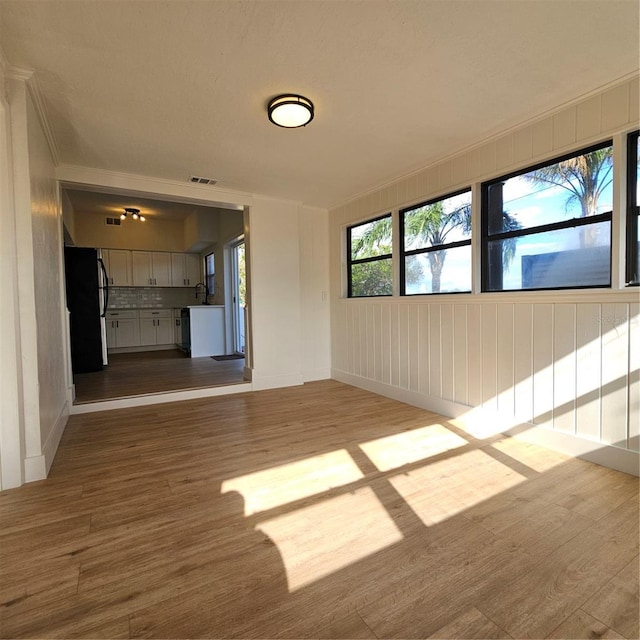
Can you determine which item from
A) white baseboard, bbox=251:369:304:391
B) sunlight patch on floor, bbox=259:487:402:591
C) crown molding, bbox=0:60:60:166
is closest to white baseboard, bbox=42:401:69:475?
sunlight patch on floor, bbox=259:487:402:591

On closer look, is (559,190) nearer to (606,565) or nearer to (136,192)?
(606,565)

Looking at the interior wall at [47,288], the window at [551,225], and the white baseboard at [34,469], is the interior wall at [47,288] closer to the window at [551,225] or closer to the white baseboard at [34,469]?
the white baseboard at [34,469]

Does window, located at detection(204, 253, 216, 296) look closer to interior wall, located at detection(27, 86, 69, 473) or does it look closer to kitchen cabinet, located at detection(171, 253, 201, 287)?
kitchen cabinet, located at detection(171, 253, 201, 287)

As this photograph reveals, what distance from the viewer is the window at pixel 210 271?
7719 mm

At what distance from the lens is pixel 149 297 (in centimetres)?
804

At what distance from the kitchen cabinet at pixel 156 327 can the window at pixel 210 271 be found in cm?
111

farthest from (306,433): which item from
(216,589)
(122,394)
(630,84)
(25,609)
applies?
(630,84)

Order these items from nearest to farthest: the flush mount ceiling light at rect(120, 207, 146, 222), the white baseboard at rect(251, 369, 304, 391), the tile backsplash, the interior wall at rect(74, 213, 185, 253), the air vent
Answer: the air vent
the white baseboard at rect(251, 369, 304, 391)
the flush mount ceiling light at rect(120, 207, 146, 222)
the interior wall at rect(74, 213, 185, 253)
the tile backsplash

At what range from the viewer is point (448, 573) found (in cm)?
141

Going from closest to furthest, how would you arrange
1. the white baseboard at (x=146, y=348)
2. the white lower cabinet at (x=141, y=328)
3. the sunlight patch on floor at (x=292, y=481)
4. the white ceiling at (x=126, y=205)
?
1. the sunlight patch on floor at (x=292, y=481)
2. the white ceiling at (x=126, y=205)
3. the white lower cabinet at (x=141, y=328)
4. the white baseboard at (x=146, y=348)

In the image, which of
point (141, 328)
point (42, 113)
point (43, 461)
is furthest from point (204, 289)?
point (43, 461)

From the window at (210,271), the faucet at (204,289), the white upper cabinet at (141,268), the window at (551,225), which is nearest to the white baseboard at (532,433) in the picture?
the window at (551,225)

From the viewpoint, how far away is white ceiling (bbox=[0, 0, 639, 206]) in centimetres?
169

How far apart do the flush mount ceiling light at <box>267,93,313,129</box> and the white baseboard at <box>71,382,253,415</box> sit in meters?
3.02
